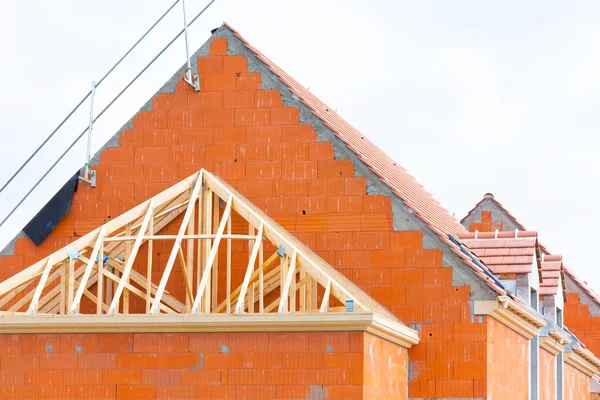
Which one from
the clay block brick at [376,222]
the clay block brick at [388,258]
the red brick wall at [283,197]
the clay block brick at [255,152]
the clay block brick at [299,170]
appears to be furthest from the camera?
the clay block brick at [255,152]

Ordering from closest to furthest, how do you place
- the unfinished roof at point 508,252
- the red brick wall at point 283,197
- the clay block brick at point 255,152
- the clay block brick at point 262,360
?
1. the clay block brick at point 262,360
2. the red brick wall at point 283,197
3. the clay block brick at point 255,152
4. the unfinished roof at point 508,252

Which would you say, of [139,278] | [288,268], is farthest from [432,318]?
[139,278]

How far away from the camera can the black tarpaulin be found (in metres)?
28.7

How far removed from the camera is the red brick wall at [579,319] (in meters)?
43.2

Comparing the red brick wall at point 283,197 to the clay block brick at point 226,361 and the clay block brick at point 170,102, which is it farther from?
the clay block brick at point 226,361

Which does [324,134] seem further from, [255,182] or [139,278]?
[139,278]

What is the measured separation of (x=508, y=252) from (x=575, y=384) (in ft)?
29.0

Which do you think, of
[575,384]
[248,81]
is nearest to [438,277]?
[248,81]

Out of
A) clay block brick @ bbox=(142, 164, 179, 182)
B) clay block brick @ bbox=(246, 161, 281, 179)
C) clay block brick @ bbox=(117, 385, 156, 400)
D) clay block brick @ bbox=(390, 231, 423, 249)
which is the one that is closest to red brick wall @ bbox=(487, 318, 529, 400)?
clay block brick @ bbox=(390, 231, 423, 249)

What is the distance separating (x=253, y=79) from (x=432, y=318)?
598 centimetres

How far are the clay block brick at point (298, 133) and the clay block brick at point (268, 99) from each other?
1.62ft

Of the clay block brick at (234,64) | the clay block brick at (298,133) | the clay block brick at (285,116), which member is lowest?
the clay block brick at (298,133)

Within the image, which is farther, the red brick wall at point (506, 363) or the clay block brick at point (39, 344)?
the red brick wall at point (506, 363)

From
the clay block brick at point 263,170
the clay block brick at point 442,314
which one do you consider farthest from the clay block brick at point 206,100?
the clay block brick at point 442,314
